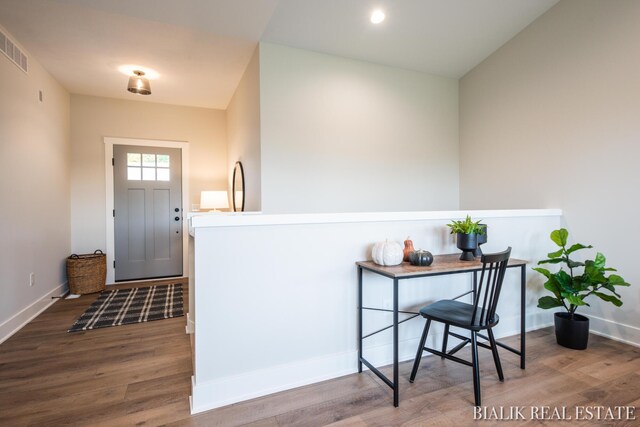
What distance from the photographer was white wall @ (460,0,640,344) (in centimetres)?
264

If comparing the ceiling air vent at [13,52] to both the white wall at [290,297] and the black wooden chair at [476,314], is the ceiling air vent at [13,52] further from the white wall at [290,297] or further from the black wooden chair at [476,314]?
the black wooden chair at [476,314]

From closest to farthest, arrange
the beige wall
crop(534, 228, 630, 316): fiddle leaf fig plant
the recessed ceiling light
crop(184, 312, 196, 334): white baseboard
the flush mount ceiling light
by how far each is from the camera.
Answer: crop(534, 228, 630, 316): fiddle leaf fig plant → crop(184, 312, 196, 334): white baseboard → the recessed ceiling light → the flush mount ceiling light → the beige wall

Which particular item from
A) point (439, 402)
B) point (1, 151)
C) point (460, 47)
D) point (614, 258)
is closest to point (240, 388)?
point (439, 402)

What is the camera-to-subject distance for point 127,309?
357cm

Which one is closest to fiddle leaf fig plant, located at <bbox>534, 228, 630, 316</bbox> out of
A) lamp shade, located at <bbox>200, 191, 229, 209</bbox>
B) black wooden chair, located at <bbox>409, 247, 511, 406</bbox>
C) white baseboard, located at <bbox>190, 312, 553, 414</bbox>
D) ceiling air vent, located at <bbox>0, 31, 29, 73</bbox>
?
black wooden chair, located at <bbox>409, 247, 511, 406</bbox>

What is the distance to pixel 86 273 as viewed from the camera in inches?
164

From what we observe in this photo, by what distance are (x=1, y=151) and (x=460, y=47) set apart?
15.6 ft

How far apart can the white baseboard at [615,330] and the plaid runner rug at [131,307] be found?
3974mm

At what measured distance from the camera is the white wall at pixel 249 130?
3.42m

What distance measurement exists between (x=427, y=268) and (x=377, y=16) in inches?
102

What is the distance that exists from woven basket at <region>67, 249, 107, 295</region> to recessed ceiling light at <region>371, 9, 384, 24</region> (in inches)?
176

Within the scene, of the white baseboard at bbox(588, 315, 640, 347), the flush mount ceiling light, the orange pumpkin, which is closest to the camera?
the orange pumpkin

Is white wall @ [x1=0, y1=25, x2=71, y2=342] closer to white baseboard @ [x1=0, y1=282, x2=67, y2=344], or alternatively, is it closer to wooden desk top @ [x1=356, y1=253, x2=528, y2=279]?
white baseboard @ [x1=0, y1=282, x2=67, y2=344]

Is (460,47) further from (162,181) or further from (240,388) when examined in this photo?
(162,181)
